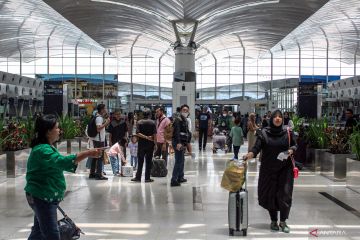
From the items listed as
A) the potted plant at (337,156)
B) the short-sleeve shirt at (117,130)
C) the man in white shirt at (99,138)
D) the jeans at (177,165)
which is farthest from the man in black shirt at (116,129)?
the potted plant at (337,156)

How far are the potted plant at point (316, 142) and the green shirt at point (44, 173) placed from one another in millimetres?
10599

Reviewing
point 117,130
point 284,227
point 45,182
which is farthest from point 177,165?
point 45,182

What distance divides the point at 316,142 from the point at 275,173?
848cm

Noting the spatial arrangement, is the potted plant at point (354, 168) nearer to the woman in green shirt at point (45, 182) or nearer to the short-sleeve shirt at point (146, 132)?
the short-sleeve shirt at point (146, 132)

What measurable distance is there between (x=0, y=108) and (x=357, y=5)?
19.6 m

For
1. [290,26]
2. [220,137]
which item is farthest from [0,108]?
[290,26]

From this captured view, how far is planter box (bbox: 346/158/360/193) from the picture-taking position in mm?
11078

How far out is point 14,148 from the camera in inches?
545

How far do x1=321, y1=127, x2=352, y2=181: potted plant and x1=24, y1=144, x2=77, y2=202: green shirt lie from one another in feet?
30.8

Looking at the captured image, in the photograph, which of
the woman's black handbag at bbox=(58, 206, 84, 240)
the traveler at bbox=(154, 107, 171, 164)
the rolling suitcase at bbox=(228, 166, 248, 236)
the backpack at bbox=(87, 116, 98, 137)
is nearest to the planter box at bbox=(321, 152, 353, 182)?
the traveler at bbox=(154, 107, 171, 164)

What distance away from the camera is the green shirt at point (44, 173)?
15.1 feet

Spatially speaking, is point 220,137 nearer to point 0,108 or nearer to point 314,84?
point 314,84

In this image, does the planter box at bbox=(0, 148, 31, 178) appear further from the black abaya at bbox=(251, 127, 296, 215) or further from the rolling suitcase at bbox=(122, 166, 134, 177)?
the black abaya at bbox=(251, 127, 296, 215)

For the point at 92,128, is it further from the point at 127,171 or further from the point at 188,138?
the point at 188,138
